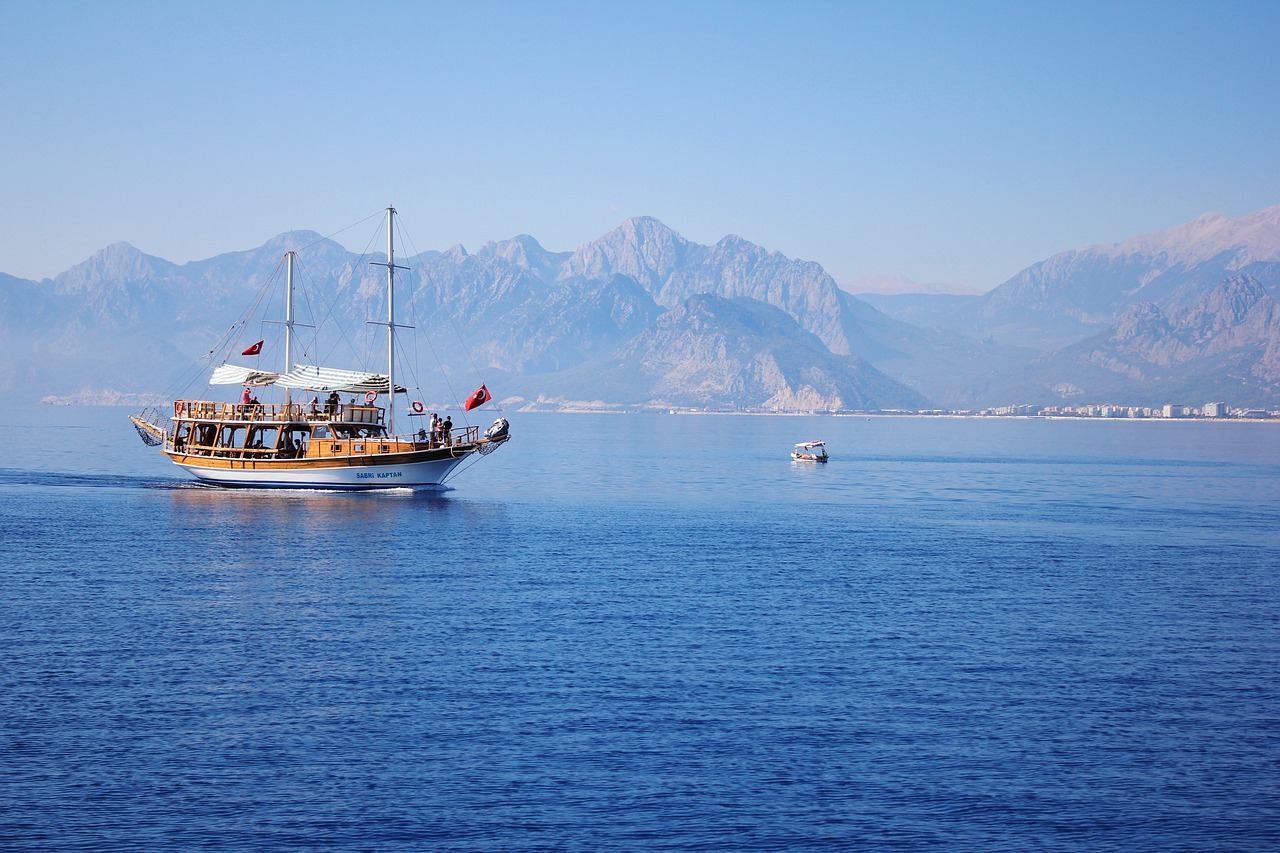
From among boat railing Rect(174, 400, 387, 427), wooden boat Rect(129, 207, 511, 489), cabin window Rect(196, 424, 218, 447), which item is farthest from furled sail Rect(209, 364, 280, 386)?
cabin window Rect(196, 424, 218, 447)

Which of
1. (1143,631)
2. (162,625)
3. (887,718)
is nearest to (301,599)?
(162,625)

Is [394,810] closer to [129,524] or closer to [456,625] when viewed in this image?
[456,625]

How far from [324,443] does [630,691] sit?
240ft

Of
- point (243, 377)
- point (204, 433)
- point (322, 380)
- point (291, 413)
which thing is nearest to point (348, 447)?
point (291, 413)

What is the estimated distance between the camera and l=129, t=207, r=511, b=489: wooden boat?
10706 centimetres

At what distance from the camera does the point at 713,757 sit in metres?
33.2

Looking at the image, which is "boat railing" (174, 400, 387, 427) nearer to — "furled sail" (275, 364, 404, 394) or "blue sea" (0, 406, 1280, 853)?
"furled sail" (275, 364, 404, 394)

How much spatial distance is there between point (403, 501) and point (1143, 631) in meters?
69.1

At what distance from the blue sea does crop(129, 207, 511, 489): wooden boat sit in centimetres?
2310

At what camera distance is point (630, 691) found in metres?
39.8

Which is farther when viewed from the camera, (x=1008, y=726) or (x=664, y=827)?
(x=1008, y=726)

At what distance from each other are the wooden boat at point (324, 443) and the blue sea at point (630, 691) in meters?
23.1

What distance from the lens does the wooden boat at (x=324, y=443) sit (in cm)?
10706

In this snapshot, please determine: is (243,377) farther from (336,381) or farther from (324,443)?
(324,443)
